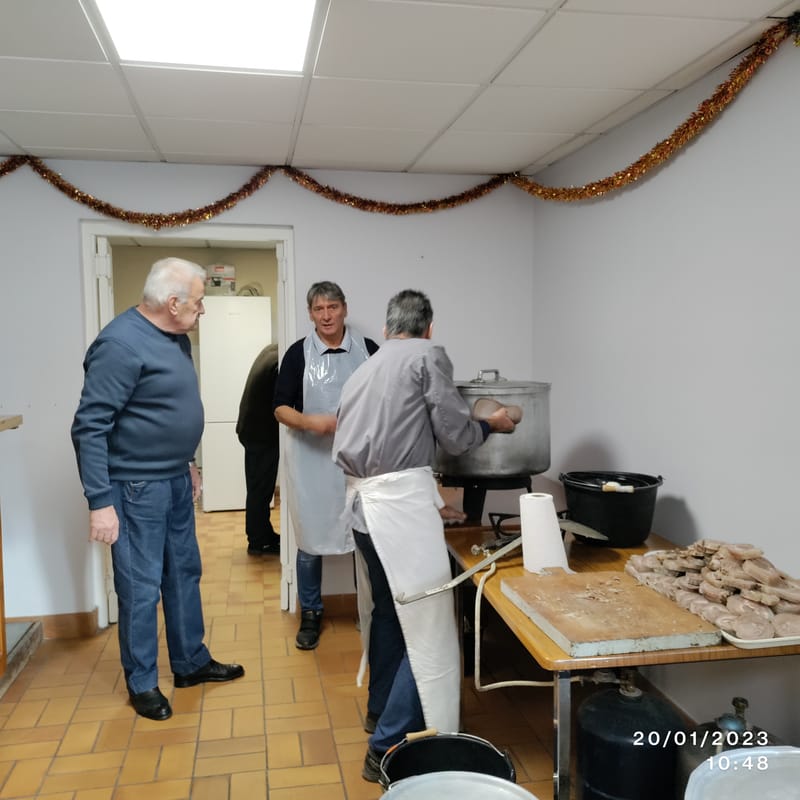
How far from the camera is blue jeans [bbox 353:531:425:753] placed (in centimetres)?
216

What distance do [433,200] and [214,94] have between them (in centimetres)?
144

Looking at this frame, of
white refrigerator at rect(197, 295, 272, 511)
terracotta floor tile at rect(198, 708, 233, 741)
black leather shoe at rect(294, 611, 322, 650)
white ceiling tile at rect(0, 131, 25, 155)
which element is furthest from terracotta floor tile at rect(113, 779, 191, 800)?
white refrigerator at rect(197, 295, 272, 511)

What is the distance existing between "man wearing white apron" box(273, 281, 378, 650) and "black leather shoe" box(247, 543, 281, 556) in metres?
1.39

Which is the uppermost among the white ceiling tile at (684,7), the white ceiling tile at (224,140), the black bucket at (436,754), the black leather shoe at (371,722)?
the white ceiling tile at (224,140)

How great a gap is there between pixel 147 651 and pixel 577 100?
8.12 feet

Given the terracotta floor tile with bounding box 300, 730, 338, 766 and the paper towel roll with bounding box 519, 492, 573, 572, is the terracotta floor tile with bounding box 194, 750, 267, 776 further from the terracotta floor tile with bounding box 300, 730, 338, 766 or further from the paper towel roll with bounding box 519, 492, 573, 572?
the paper towel roll with bounding box 519, 492, 573, 572

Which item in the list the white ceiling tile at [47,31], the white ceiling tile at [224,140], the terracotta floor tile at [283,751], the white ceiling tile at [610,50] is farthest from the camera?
the white ceiling tile at [224,140]

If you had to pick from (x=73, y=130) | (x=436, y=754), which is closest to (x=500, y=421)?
(x=436, y=754)

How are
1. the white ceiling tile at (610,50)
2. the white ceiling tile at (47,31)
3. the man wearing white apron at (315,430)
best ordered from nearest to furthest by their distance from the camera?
the white ceiling tile at (47,31) → the white ceiling tile at (610,50) → the man wearing white apron at (315,430)

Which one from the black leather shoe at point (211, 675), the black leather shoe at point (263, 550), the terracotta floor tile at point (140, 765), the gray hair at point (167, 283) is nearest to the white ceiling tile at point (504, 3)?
the gray hair at point (167, 283)

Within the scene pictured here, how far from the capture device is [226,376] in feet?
19.0

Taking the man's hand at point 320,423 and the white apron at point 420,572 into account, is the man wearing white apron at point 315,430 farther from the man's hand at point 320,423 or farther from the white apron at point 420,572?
the white apron at point 420,572

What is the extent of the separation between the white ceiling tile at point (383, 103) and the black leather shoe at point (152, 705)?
7.11ft

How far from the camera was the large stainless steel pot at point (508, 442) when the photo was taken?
2.34 metres
